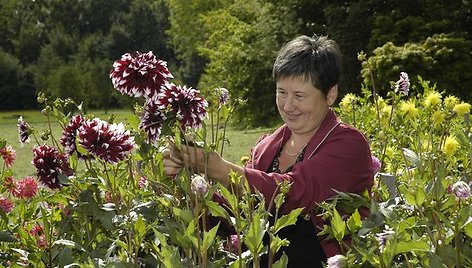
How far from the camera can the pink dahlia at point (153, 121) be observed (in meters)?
1.74

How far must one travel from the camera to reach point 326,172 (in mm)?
2293

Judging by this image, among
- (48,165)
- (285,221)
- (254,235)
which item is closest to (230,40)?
(48,165)

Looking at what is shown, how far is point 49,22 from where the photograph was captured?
61.8 meters

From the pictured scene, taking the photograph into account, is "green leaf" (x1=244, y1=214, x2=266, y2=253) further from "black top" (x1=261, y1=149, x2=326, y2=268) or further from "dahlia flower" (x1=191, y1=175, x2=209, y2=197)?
"black top" (x1=261, y1=149, x2=326, y2=268)

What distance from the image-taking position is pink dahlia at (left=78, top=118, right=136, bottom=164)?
1685 mm

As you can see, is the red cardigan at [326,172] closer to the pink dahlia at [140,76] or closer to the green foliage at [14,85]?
the pink dahlia at [140,76]

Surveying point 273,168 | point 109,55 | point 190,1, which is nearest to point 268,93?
point 190,1

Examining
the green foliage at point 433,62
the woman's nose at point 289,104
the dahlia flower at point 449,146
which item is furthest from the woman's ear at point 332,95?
the green foliage at point 433,62

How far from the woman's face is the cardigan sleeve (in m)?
0.11

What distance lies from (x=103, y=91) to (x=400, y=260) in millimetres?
47112

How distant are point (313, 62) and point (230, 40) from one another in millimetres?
29199

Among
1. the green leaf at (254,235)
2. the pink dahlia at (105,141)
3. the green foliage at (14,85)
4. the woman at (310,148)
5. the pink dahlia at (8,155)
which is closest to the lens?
the green leaf at (254,235)

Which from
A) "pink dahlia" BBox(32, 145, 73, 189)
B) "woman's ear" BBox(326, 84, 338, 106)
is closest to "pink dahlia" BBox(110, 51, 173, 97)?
"pink dahlia" BBox(32, 145, 73, 189)

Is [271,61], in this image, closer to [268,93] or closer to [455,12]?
[268,93]
